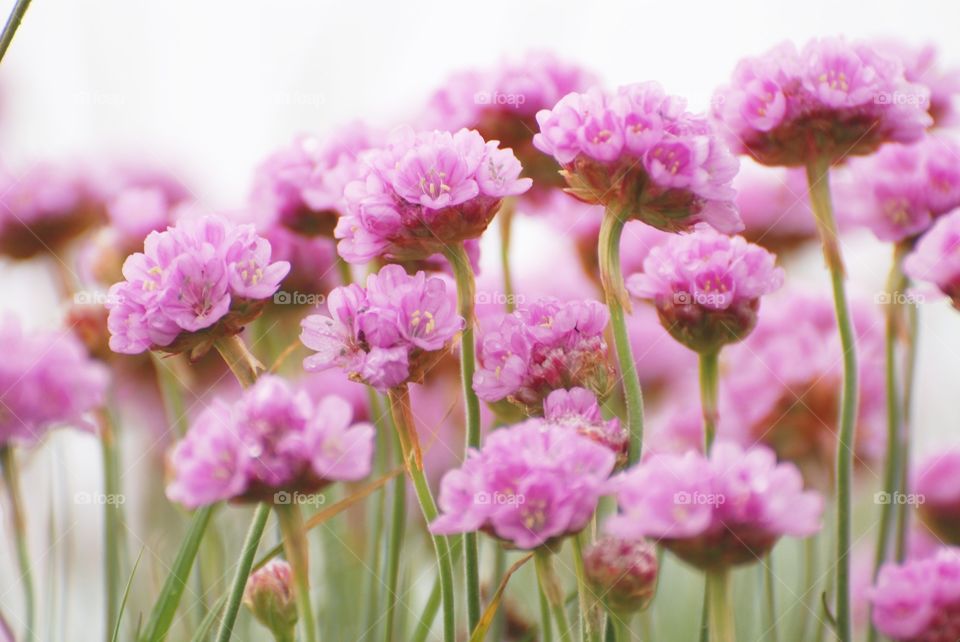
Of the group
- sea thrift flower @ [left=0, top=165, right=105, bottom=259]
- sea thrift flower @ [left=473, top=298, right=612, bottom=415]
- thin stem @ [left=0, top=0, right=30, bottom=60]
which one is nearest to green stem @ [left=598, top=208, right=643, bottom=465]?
sea thrift flower @ [left=473, top=298, right=612, bottom=415]

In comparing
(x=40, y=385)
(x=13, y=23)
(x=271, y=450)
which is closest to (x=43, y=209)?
(x=40, y=385)

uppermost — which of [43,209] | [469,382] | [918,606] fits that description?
[43,209]

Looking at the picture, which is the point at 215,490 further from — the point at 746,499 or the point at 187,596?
the point at 187,596

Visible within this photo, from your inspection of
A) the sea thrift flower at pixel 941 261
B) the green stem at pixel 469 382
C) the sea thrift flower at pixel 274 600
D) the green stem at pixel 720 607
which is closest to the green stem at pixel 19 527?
the sea thrift flower at pixel 274 600

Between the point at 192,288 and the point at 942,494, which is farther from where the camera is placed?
the point at 942,494

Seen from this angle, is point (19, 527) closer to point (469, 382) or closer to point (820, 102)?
point (469, 382)
